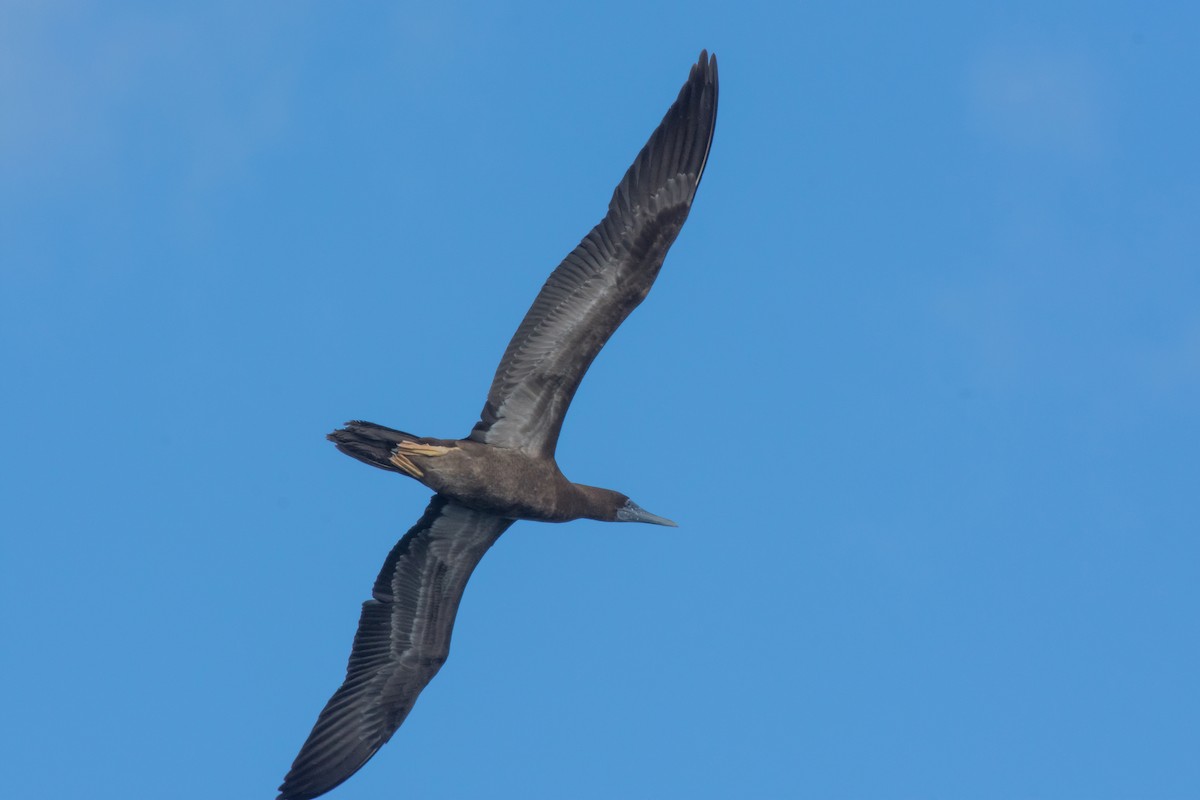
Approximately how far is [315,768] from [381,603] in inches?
74.0

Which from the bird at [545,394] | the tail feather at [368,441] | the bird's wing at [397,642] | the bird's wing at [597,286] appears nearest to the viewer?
the tail feather at [368,441]

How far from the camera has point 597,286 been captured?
15.4 metres

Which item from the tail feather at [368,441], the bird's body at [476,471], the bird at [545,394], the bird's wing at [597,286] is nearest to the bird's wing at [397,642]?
the bird at [545,394]

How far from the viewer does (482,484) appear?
15.2 m

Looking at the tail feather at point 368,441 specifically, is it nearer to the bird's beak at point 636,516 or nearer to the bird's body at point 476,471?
the bird's body at point 476,471

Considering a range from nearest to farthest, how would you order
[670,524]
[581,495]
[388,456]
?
[388,456] < [581,495] < [670,524]

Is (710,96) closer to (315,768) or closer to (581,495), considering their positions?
(581,495)

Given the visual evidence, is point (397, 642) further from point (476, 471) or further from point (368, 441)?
point (368, 441)

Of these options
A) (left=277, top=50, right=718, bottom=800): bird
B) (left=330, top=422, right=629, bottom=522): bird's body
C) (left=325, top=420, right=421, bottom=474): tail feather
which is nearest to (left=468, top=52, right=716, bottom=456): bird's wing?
(left=277, top=50, right=718, bottom=800): bird

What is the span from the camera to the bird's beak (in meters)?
16.7

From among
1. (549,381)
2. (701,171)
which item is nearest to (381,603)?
(549,381)

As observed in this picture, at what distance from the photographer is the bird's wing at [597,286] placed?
1536cm

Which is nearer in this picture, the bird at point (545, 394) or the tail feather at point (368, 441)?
the tail feather at point (368, 441)

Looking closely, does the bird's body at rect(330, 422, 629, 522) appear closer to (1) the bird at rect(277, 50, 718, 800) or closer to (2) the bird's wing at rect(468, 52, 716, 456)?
(1) the bird at rect(277, 50, 718, 800)
